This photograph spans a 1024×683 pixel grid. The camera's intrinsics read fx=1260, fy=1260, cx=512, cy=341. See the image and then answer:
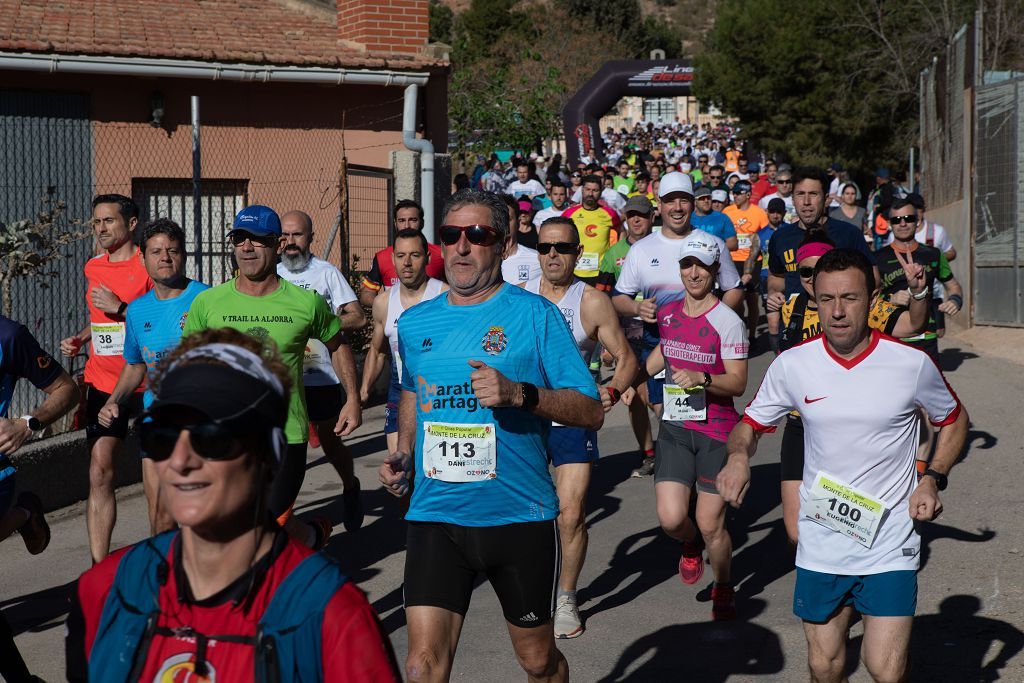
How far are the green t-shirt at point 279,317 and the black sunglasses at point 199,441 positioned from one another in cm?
374

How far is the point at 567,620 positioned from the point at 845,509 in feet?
6.95

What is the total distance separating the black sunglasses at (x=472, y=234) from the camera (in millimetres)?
4410

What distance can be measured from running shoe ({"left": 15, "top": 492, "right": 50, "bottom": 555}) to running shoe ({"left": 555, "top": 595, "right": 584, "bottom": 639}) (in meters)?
2.54

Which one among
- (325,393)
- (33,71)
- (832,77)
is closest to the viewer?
(325,393)

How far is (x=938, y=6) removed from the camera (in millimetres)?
31297

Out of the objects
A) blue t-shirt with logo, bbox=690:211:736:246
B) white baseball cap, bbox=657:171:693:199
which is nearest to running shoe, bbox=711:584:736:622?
white baseball cap, bbox=657:171:693:199

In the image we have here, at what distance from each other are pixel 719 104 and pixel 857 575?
45.9m

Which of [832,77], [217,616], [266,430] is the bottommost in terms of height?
[217,616]

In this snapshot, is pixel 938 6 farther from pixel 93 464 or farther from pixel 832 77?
pixel 93 464

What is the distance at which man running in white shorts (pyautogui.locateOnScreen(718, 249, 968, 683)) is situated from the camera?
14.5 feet

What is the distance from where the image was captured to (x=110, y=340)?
7.27 meters

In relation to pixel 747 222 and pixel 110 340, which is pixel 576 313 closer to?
pixel 110 340

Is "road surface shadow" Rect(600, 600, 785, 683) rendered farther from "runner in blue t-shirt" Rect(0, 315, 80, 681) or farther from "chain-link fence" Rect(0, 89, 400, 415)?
"chain-link fence" Rect(0, 89, 400, 415)

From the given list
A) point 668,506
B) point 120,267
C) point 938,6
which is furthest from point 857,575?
point 938,6
